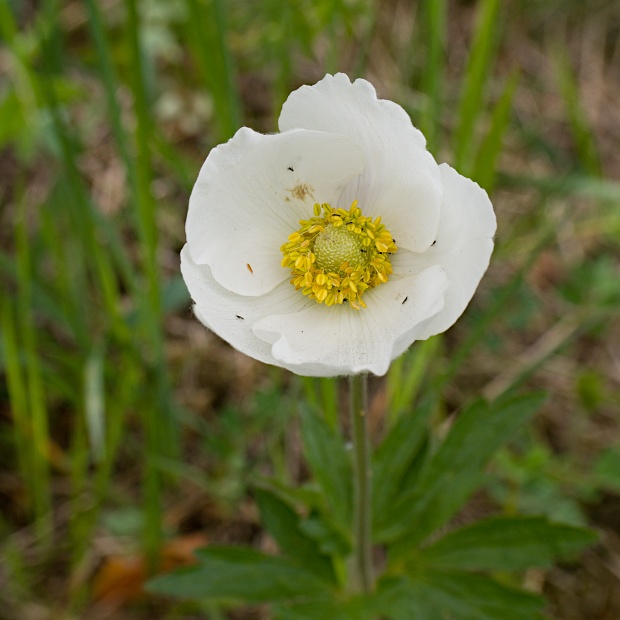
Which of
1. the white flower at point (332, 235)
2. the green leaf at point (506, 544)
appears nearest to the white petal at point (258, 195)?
the white flower at point (332, 235)

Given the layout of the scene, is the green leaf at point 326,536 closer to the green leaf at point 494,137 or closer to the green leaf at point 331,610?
the green leaf at point 331,610

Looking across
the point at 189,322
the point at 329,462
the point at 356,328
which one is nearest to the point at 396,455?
the point at 329,462

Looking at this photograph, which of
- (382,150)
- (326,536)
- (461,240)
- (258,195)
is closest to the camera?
(461,240)

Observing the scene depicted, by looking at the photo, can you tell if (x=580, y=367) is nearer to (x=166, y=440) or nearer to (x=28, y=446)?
(x=166, y=440)

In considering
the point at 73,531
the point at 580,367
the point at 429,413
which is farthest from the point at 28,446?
the point at 580,367

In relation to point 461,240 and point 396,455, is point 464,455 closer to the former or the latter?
Result: point 396,455

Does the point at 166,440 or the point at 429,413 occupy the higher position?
the point at 429,413
